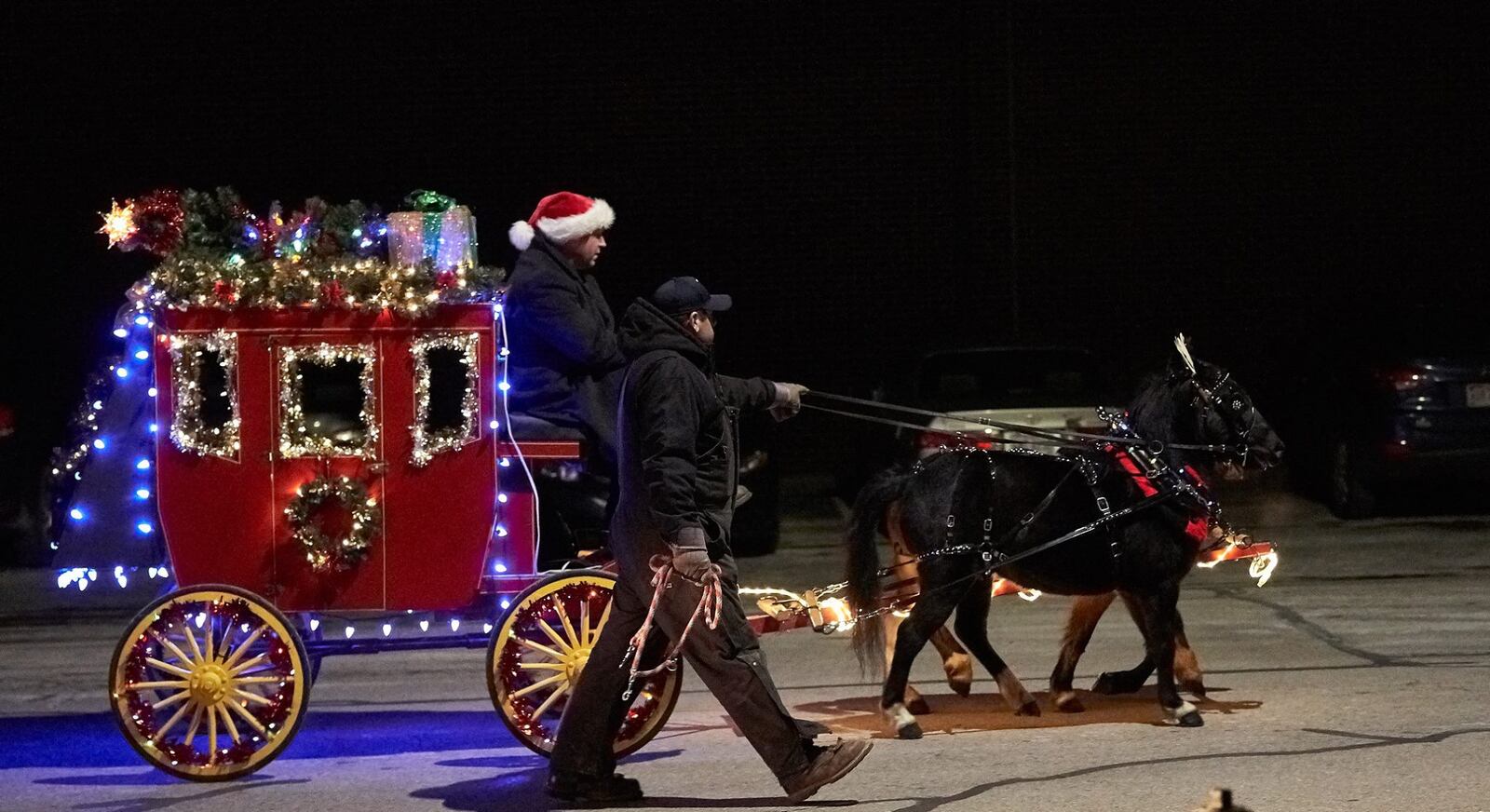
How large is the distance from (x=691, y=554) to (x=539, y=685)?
56.1 inches

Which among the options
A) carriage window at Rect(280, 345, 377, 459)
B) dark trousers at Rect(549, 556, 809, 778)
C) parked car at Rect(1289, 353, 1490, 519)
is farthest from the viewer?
parked car at Rect(1289, 353, 1490, 519)

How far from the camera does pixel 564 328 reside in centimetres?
773

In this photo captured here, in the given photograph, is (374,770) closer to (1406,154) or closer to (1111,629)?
(1111,629)

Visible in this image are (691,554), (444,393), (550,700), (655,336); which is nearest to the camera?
(691,554)

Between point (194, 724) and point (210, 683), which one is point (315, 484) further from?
point (194, 724)

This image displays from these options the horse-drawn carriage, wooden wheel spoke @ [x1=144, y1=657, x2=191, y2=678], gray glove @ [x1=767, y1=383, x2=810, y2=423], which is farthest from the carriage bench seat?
wooden wheel spoke @ [x1=144, y1=657, x2=191, y2=678]

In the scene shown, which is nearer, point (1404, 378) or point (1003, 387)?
point (1003, 387)

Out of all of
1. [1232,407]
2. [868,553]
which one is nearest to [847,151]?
[1232,407]

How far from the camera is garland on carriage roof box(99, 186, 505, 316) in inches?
306

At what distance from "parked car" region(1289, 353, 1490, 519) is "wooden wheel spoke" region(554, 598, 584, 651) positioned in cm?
895

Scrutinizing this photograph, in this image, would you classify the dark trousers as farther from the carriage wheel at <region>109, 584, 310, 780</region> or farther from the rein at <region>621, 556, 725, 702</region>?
the carriage wheel at <region>109, 584, 310, 780</region>

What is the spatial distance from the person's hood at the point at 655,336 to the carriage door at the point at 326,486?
4.42ft

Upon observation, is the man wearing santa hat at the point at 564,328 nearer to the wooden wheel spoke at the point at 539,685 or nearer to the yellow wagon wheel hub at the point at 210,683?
the wooden wheel spoke at the point at 539,685

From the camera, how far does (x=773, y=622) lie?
8.16 m
